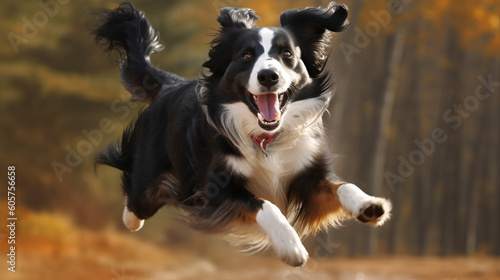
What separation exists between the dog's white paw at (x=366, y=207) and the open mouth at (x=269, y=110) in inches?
25.8

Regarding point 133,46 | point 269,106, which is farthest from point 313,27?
point 133,46

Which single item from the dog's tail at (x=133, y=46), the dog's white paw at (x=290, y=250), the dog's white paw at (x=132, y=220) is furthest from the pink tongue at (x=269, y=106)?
the dog's white paw at (x=132, y=220)

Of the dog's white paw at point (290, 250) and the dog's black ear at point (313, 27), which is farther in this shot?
the dog's black ear at point (313, 27)

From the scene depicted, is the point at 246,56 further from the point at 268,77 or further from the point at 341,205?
the point at 341,205

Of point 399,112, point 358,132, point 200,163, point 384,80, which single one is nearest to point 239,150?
point 200,163

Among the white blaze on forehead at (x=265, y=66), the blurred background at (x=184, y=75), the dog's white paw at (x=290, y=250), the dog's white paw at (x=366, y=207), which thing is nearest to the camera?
the dog's white paw at (x=290, y=250)

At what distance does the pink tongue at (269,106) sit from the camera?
172 inches

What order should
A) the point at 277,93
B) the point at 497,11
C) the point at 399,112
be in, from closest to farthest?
the point at 277,93
the point at 497,11
the point at 399,112

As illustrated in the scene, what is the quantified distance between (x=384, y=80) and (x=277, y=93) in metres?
11.4

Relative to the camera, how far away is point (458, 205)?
849 inches

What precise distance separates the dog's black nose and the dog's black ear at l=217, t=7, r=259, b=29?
728 mm

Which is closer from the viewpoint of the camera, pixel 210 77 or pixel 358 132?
pixel 210 77

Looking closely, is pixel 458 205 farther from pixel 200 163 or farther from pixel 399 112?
pixel 200 163

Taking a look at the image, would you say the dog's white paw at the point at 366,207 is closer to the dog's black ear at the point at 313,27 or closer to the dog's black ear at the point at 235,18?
the dog's black ear at the point at 313,27
